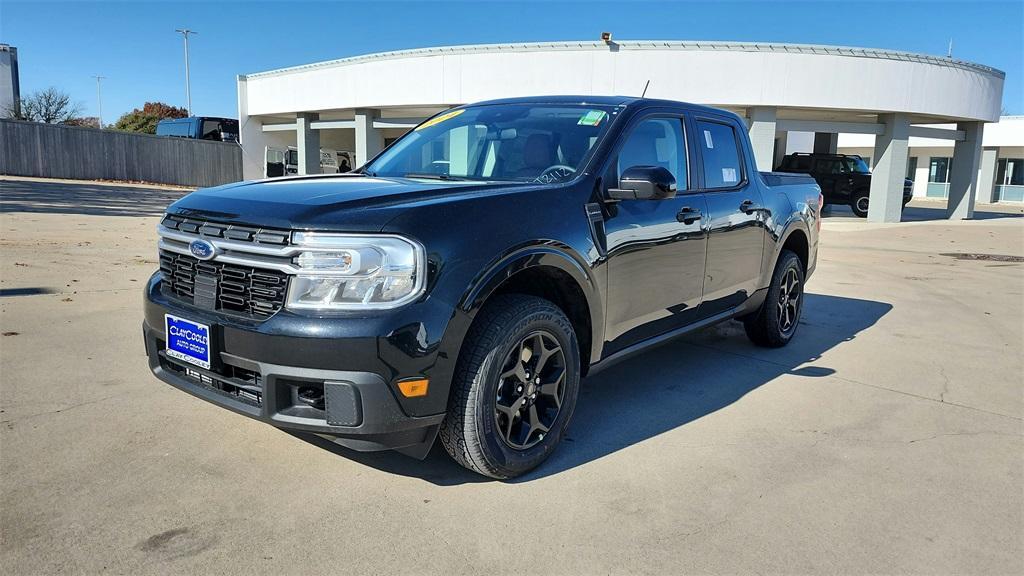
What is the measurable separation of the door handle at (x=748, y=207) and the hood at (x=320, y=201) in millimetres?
2138

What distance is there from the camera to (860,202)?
969 inches

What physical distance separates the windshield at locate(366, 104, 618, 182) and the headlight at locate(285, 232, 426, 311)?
115 centimetres

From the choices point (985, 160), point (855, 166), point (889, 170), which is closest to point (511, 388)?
point (889, 170)

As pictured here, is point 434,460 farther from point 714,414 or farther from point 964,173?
point 964,173

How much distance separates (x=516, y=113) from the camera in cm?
432

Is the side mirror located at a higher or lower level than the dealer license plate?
higher

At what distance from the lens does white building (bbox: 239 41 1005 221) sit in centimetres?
2083

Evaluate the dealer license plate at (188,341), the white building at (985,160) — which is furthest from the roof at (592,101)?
the white building at (985,160)

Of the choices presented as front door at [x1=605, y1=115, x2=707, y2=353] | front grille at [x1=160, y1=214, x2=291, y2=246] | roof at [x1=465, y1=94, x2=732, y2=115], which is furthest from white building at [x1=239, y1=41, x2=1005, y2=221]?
front grille at [x1=160, y1=214, x2=291, y2=246]

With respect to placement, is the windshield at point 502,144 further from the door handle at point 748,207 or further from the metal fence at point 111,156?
the metal fence at point 111,156

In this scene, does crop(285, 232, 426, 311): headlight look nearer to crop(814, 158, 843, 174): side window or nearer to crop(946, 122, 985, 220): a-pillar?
crop(814, 158, 843, 174): side window

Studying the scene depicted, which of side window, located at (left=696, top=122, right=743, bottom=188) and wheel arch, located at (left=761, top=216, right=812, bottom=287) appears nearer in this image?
side window, located at (left=696, top=122, right=743, bottom=188)

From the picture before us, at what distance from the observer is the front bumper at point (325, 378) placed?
2699mm

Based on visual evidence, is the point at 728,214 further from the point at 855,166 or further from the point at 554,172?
the point at 855,166
